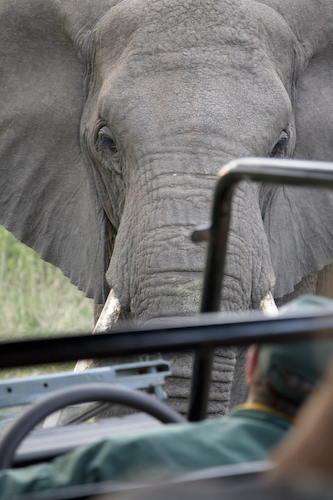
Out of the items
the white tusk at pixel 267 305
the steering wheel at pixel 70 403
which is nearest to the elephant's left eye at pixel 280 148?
the white tusk at pixel 267 305

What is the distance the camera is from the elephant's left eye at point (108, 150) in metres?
2.32

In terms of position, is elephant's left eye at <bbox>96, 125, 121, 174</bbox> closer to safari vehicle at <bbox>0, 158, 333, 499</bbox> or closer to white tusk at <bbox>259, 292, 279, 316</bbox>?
white tusk at <bbox>259, 292, 279, 316</bbox>

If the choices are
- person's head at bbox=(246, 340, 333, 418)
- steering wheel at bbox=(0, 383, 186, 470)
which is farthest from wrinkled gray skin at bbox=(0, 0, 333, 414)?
person's head at bbox=(246, 340, 333, 418)

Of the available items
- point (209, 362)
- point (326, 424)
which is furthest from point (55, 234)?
point (326, 424)

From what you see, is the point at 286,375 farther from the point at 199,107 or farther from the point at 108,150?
the point at 108,150

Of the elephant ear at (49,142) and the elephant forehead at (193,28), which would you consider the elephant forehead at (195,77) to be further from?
the elephant ear at (49,142)

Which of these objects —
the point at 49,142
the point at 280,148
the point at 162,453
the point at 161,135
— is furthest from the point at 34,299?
the point at 162,453

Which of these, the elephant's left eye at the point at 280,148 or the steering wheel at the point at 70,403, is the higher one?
the steering wheel at the point at 70,403

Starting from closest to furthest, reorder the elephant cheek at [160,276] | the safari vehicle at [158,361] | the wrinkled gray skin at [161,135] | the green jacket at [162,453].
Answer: the safari vehicle at [158,361], the green jacket at [162,453], the elephant cheek at [160,276], the wrinkled gray skin at [161,135]

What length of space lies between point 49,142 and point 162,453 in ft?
6.69

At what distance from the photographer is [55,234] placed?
8.98ft

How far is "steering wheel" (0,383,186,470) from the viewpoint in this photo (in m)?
0.89

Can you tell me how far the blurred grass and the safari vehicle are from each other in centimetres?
317

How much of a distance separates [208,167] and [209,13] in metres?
0.46
